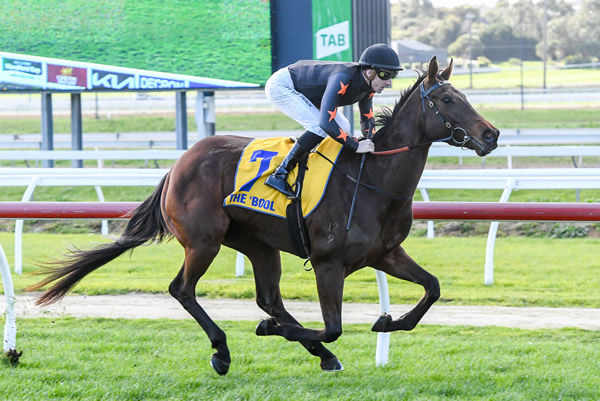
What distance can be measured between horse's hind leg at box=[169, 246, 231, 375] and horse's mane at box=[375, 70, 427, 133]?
1.00 meters

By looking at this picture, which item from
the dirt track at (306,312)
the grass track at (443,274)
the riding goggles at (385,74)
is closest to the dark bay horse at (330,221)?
the riding goggles at (385,74)

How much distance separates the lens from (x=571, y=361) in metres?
4.49

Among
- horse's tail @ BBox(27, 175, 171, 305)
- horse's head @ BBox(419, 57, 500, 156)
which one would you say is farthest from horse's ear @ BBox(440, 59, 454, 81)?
horse's tail @ BBox(27, 175, 171, 305)

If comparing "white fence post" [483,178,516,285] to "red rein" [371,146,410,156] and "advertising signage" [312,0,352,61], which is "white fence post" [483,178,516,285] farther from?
"advertising signage" [312,0,352,61]

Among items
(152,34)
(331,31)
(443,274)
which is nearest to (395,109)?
(443,274)

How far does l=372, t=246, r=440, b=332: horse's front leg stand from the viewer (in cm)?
425

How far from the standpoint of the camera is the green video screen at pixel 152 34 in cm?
1109

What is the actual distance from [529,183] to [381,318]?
3.06 m

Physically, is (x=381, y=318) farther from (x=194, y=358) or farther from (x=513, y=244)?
(x=513, y=244)

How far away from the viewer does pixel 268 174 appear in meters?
4.33

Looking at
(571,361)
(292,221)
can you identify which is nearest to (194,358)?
(292,221)

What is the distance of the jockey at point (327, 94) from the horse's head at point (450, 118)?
0.19m

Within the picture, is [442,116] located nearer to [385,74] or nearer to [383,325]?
[385,74]

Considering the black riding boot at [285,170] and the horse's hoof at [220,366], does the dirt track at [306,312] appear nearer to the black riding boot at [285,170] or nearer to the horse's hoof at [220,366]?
the horse's hoof at [220,366]
